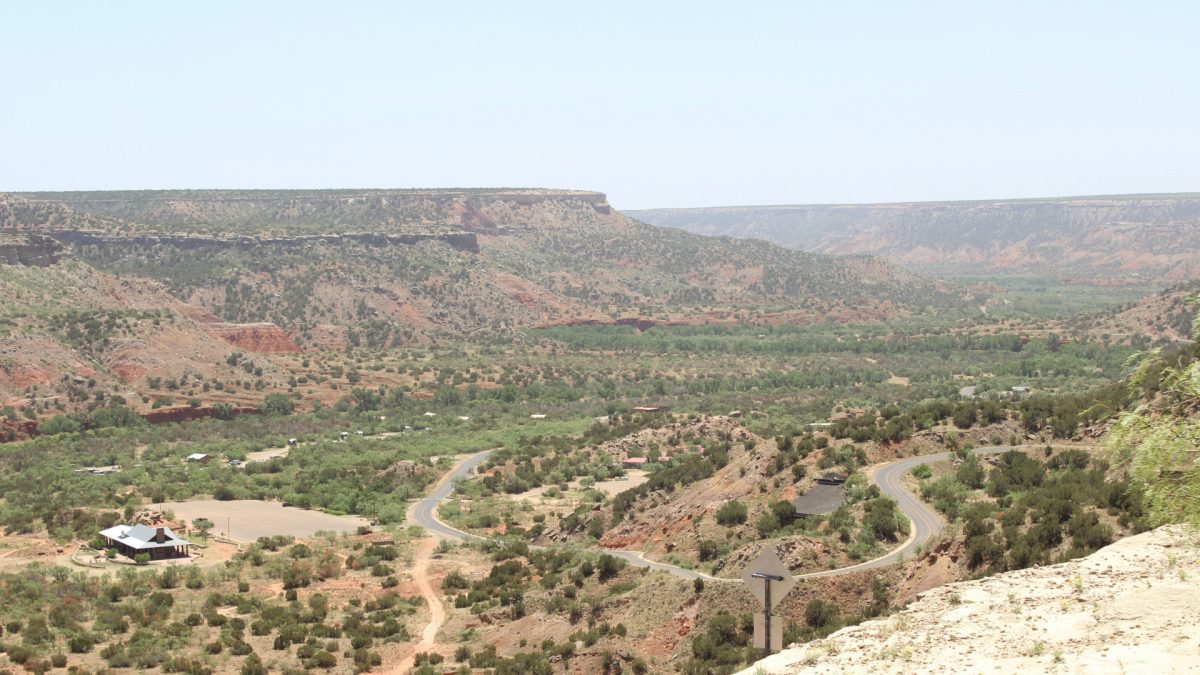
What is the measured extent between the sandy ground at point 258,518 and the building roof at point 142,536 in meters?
3.94

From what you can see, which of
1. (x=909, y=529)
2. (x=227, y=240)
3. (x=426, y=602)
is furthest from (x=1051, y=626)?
(x=227, y=240)

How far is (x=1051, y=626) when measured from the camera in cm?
2116

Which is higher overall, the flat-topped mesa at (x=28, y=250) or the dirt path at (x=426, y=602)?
the flat-topped mesa at (x=28, y=250)

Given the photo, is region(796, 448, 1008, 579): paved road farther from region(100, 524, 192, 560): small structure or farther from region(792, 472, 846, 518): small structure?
region(100, 524, 192, 560): small structure

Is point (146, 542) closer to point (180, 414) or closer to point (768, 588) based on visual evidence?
point (768, 588)

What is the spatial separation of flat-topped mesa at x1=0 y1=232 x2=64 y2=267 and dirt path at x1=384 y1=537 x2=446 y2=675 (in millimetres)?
72063

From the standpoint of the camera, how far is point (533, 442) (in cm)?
7981

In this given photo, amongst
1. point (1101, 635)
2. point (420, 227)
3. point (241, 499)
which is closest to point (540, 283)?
point (420, 227)

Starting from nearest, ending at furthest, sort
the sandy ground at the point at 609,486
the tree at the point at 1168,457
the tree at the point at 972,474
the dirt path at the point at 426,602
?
1. the tree at the point at 1168,457
2. the dirt path at the point at 426,602
3. the tree at the point at 972,474
4. the sandy ground at the point at 609,486

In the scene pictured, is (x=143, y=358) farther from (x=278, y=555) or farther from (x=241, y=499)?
(x=278, y=555)

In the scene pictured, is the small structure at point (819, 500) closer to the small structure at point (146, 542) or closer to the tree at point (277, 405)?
the small structure at point (146, 542)

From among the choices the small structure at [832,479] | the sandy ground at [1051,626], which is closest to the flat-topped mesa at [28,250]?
the small structure at [832,479]

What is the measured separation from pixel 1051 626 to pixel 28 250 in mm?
108589

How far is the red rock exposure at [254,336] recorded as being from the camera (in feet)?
384
